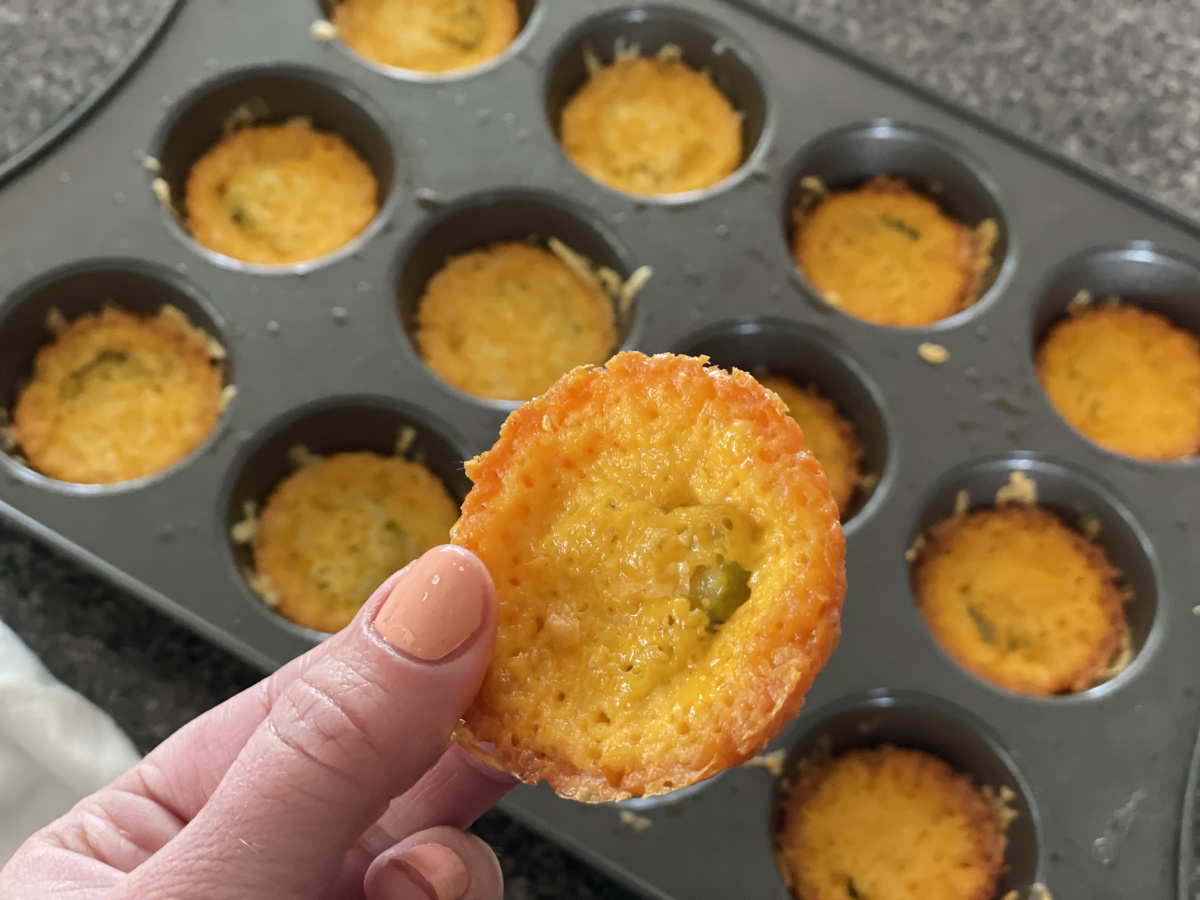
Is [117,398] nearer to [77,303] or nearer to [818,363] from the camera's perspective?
[77,303]

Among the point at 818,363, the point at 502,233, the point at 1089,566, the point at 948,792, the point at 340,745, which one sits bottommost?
the point at 948,792

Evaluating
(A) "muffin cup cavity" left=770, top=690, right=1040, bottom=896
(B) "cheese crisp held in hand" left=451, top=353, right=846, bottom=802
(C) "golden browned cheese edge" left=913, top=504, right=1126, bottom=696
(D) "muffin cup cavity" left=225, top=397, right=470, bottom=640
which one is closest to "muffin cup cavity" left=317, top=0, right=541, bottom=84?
(D) "muffin cup cavity" left=225, top=397, right=470, bottom=640

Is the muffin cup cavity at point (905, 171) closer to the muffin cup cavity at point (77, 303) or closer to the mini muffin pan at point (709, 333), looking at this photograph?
the mini muffin pan at point (709, 333)

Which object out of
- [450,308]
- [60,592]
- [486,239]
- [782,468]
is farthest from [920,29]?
[60,592]

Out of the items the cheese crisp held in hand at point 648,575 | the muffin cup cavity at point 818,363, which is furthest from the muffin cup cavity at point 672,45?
the cheese crisp held in hand at point 648,575

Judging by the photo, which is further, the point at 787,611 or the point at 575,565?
the point at 575,565

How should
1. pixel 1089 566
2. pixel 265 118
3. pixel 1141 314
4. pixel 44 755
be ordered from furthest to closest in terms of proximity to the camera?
pixel 265 118 → pixel 1141 314 → pixel 1089 566 → pixel 44 755

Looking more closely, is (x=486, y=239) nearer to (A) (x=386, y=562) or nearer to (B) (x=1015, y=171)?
(A) (x=386, y=562)

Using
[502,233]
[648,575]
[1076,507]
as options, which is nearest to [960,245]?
[1076,507]
